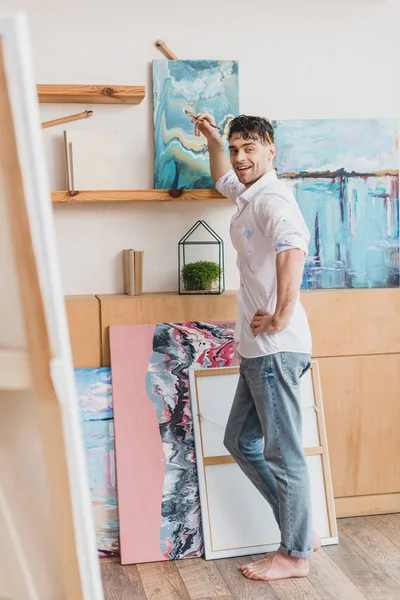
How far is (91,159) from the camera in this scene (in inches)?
127

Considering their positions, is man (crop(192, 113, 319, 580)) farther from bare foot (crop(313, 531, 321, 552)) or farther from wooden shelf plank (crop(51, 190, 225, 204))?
wooden shelf plank (crop(51, 190, 225, 204))

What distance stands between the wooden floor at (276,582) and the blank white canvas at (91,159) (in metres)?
1.54

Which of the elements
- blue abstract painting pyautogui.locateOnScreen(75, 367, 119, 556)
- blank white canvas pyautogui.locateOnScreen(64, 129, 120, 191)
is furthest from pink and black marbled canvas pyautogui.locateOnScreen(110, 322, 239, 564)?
Result: blank white canvas pyautogui.locateOnScreen(64, 129, 120, 191)

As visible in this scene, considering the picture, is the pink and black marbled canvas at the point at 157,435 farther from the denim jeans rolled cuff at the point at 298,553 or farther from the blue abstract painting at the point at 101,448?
the denim jeans rolled cuff at the point at 298,553

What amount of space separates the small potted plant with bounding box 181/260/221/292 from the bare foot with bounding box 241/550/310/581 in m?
1.12

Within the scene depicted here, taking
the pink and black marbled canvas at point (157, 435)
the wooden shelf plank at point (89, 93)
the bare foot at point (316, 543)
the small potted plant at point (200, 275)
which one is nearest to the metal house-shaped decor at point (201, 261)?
the small potted plant at point (200, 275)

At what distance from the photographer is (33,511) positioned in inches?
43.4

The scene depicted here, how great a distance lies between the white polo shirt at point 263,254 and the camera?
2.72 m

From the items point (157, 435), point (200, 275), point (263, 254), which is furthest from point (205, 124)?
point (157, 435)

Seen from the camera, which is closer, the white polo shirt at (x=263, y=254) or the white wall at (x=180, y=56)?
the white polo shirt at (x=263, y=254)

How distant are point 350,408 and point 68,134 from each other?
168 centimetres

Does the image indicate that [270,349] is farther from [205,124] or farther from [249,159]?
[205,124]

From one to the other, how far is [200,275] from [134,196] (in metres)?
0.43

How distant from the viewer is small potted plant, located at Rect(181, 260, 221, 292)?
3260 millimetres
